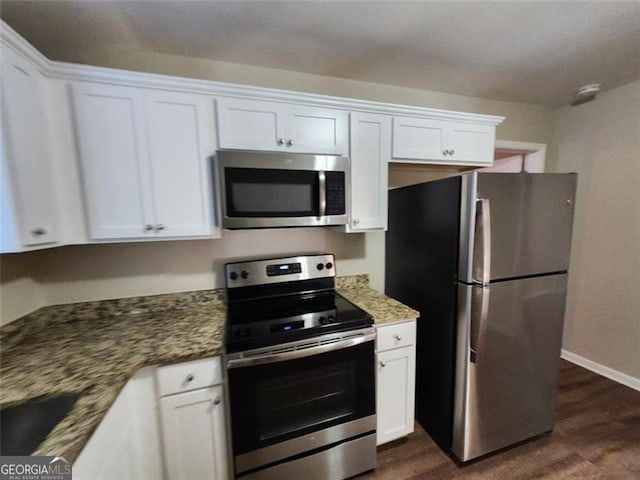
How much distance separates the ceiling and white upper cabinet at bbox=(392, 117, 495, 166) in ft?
1.32

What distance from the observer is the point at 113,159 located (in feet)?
4.39

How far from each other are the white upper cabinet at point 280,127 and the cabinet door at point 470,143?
2.58 feet

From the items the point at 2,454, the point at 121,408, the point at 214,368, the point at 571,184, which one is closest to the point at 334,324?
the point at 214,368

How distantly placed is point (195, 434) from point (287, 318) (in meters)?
0.67

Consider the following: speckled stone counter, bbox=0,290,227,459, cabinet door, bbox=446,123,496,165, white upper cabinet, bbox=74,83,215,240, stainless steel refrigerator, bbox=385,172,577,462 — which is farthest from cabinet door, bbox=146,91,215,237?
cabinet door, bbox=446,123,496,165

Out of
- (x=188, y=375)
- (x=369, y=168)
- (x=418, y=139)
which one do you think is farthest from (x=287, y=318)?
(x=418, y=139)

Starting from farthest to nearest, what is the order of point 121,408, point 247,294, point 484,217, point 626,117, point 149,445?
point 626,117 → point 247,294 → point 484,217 → point 149,445 → point 121,408

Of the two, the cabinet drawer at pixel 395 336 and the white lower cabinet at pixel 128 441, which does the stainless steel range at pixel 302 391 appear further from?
the white lower cabinet at pixel 128 441

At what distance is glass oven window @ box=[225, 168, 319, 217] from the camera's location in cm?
143

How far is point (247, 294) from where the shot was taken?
5.98 feet

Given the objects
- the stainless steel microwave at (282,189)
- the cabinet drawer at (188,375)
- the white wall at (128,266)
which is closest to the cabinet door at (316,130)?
the stainless steel microwave at (282,189)

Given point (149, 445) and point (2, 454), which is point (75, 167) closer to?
point (2, 454)

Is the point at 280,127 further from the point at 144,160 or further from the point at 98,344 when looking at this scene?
the point at 98,344

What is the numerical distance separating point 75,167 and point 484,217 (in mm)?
1998
